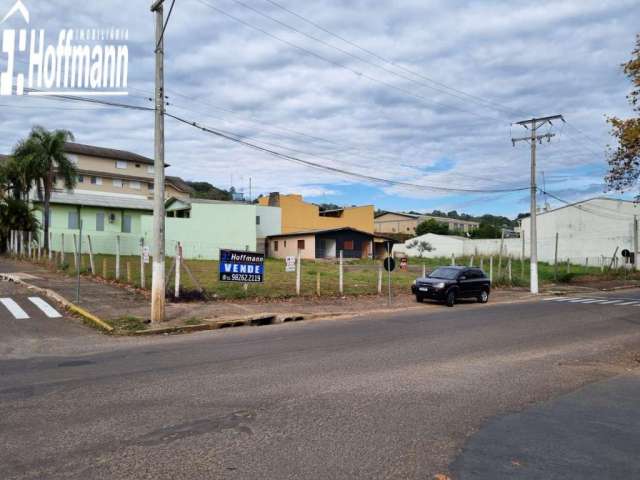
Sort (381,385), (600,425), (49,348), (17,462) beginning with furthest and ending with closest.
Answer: (49,348) → (381,385) → (600,425) → (17,462)

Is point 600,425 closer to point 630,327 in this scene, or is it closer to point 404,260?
point 630,327

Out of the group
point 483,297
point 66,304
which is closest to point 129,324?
point 66,304

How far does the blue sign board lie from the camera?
19453mm

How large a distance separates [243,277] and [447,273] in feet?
27.6

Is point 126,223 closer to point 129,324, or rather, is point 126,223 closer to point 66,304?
point 66,304

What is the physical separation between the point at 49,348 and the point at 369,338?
6.51 metres

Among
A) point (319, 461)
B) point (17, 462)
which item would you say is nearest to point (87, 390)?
point (17, 462)

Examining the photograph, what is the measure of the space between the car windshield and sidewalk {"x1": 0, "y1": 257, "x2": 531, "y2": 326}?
1.33 metres

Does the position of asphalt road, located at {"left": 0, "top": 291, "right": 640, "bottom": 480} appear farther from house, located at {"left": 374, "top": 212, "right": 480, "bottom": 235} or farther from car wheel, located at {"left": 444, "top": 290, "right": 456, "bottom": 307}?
house, located at {"left": 374, "top": 212, "right": 480, "bottom": 235}

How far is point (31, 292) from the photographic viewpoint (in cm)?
1930

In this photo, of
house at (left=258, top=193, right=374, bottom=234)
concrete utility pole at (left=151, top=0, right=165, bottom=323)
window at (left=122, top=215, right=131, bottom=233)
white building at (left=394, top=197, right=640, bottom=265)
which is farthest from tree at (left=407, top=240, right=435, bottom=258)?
concrete utility pole at (left=151, top=0, right=165, bottom=323)

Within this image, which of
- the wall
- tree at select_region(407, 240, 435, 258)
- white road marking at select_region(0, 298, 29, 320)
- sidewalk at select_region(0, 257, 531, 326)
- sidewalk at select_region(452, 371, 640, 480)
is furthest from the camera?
tree at select_region(407, 240, 435, 258)

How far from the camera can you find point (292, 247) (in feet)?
195

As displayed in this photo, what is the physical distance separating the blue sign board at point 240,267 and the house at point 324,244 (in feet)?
117
